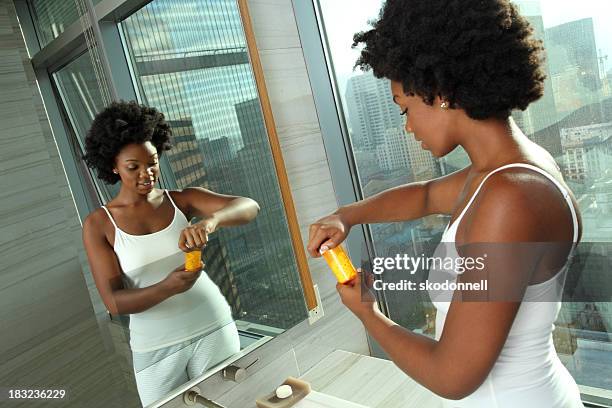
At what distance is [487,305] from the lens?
0.62m

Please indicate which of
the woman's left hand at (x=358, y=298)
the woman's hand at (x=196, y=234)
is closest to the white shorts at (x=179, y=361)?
the woman's hand at (x=196, y=234)

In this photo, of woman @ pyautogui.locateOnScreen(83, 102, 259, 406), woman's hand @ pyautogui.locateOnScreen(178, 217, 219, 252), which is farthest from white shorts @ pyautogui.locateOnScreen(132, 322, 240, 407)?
woman's hand @ pyautogui.locateOnScreen(178, 217, 219, 252)

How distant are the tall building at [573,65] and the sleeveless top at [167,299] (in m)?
0.95

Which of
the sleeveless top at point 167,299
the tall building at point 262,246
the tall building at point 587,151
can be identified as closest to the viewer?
the sleeveless top at point 167,299

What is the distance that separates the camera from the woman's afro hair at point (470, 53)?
26.7 inches

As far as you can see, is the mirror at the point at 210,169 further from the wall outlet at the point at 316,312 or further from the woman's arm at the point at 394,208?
the woman's arm at the point at 394,208

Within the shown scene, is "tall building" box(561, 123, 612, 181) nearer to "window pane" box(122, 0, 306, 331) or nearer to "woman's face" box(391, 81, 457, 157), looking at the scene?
"woman's face" box(391, 81, 457, 157)

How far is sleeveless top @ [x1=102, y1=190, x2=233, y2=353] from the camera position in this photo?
98 centimetres

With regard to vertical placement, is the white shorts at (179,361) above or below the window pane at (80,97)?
below

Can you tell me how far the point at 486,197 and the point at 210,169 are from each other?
0.74 metres

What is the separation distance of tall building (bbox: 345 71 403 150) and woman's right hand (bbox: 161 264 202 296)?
0.78m

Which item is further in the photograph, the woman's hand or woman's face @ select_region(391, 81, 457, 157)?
the woman's hand

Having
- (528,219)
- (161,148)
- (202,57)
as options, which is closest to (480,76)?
(528,219)

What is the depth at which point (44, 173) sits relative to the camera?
87 centimetres
